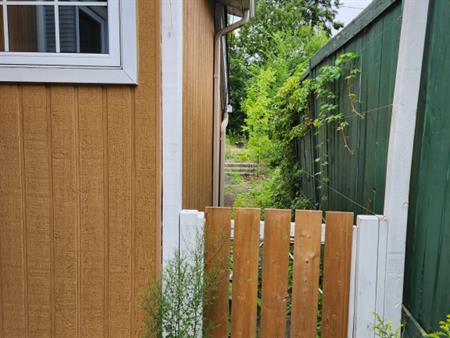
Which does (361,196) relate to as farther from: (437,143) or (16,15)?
(16,15)

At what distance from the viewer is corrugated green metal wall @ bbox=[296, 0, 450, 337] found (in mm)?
1371

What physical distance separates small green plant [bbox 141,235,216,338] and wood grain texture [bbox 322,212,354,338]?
57 cm

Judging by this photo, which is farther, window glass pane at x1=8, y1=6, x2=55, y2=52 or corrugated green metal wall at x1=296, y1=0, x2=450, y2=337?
window glass pane at x1=8, y1=6, x2=55, y2=52

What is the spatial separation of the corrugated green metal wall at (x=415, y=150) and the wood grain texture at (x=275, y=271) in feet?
1.91

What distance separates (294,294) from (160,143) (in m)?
1.00

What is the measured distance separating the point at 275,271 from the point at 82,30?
1493 millimetres

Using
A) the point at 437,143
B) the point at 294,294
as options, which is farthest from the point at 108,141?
the point at 437,143

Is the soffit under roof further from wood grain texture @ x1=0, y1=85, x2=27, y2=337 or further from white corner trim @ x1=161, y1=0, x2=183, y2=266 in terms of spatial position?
wood grain texture @ x1=0, y1=85, x2=27, y2=337

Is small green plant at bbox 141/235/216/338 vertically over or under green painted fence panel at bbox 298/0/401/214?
under

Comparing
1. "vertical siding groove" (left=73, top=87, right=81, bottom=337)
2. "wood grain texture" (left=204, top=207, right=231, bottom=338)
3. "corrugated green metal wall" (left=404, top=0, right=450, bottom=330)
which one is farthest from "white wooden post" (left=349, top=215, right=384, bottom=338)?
"vertical siding groove" (left=73, top=87, right=81, bottom=337)

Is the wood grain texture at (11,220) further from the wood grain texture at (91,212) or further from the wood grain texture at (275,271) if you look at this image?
the wood grain texture at (275,271)

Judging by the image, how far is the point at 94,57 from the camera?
1671 millimetres

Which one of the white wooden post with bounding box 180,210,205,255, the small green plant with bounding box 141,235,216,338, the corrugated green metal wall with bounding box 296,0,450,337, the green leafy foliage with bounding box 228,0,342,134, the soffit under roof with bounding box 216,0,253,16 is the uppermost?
the green leafy foliage with bounding box 228,0,342,134

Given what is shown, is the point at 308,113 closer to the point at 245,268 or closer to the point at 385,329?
the point at 245,268
